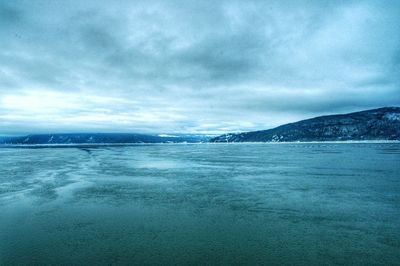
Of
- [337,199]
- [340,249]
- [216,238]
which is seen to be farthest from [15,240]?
[337,199]

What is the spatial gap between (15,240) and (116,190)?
7.91m

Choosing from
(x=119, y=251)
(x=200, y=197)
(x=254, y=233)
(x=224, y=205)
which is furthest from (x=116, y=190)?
(x=254, y=233)

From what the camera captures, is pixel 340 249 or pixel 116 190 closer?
pixel 340 249

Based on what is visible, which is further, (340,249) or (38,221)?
(38,221)

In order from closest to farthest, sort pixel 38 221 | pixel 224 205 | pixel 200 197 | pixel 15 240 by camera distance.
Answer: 1. pixel 15 240
2. pixel 38 221
3. pixel 224 205
4. pixel 200 197

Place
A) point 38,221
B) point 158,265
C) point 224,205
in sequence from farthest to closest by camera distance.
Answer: point 224,205 < point 38,221 < point 158,265

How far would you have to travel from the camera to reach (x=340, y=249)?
730 cm

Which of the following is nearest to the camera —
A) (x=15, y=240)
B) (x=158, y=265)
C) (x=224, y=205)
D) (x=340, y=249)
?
(x=158, y=265)

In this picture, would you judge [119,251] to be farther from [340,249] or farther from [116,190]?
[116,190]

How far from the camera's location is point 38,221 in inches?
390

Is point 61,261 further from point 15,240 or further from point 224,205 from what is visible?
point 224,205

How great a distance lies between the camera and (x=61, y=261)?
6.78 m

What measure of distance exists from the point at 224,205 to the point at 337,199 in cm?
558

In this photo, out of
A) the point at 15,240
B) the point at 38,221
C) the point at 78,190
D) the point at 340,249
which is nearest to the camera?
the point at 340,249
